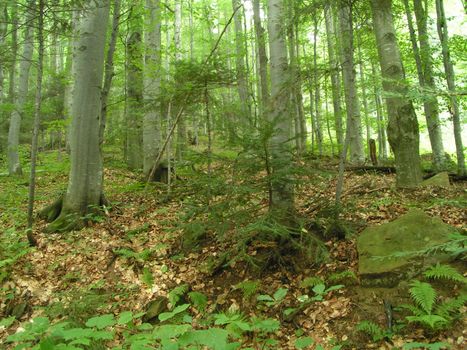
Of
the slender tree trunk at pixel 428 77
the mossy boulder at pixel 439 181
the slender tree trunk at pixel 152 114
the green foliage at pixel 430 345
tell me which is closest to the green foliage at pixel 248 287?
the green foliage at pixel 430 345

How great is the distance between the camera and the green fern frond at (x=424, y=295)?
10.0 feet

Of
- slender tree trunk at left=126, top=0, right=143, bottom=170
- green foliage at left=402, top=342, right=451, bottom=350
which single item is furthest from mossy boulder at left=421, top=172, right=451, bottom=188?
slender tree trunk at left=126, top=0, right=143, bottom=170

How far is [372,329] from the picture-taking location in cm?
325

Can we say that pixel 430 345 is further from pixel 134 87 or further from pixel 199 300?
pixel 134 87

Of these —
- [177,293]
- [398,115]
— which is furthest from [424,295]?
[398,115]

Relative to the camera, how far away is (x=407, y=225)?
429 cm

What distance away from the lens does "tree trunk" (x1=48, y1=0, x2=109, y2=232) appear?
6.70 metres

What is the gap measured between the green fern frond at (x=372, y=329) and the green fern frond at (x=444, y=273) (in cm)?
75

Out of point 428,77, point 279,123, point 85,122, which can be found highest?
point 428,77

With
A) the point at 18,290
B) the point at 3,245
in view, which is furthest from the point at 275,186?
the point at 3,245

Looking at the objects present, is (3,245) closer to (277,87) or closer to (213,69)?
(213,69)

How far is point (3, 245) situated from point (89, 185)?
1829 mm

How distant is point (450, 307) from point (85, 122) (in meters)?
6.64

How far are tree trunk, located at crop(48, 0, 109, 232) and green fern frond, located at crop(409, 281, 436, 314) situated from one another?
19.6ft
